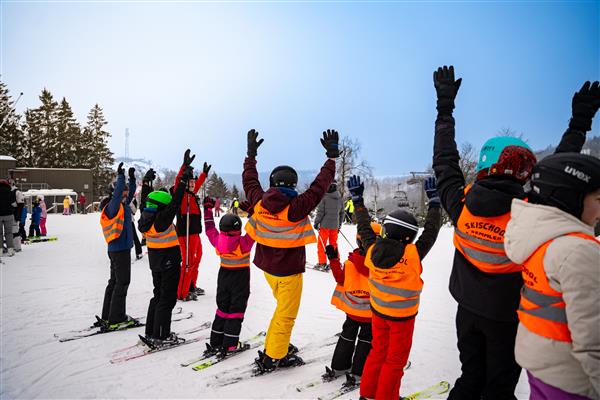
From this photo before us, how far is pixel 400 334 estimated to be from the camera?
9.58ft

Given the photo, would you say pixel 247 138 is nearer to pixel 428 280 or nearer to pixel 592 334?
pixel 592 334

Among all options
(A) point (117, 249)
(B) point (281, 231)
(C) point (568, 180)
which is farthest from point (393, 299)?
(A) point (117, 249)

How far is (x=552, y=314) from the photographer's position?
1.71 m

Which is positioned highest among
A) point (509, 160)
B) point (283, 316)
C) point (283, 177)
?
point (509, 160)

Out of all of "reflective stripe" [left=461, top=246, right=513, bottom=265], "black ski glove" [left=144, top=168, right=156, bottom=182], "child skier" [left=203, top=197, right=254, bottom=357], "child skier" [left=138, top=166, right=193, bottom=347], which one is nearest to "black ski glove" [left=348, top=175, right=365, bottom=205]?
"reflective stripe" [left=461, top=246, right=513, bottom=265]

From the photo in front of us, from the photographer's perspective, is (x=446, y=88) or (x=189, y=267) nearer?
(x=446, y=88)

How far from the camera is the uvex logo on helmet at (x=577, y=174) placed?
167cm

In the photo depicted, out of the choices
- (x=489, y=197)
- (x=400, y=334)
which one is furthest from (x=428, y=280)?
(x=489, y=197)

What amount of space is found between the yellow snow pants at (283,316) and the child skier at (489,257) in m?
1.70

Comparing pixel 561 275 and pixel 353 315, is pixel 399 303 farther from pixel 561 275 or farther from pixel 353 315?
pixel 561 275

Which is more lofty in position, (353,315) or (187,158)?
(187,158)

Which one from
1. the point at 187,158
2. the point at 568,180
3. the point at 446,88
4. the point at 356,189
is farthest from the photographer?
the point at 187,158

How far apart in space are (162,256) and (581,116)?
440cm

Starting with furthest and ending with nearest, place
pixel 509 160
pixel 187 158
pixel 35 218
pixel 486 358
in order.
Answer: pixel 35 218 → pixel 187 158 → pixel 486 358 → pixel 509 160
